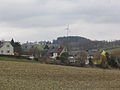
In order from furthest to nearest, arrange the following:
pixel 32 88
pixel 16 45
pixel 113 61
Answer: pixel 16 45, pixel 113 61, pixel 32 88

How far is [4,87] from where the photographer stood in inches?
864

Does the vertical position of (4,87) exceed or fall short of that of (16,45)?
it falls short

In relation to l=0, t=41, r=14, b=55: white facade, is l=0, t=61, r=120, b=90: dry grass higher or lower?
lower

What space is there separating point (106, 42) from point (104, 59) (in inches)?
4177

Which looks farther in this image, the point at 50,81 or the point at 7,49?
the point at 7,49

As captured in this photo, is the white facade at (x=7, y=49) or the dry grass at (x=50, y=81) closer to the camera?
the dry grass at (x=50, y=81)

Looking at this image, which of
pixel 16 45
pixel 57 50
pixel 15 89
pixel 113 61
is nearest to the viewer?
pixel 15 89

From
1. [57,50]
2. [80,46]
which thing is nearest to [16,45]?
[57,50]

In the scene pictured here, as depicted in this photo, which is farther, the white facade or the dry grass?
the white facade

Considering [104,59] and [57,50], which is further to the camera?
[57,50]

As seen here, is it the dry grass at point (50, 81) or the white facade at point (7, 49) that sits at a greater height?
the white facade at point (7, 49)

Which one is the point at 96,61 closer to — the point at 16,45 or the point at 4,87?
the point at 16,45

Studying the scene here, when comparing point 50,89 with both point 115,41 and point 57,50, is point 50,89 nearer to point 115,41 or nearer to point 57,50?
point 57,50

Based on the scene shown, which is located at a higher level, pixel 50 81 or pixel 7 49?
pixel 7 49
